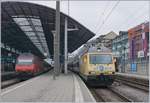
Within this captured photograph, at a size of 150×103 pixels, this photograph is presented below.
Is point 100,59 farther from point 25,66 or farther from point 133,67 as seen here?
point 133,67

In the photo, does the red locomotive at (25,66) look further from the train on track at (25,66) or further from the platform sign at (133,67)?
the platform sign at (133,67)

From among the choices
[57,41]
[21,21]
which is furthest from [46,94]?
[21,21]

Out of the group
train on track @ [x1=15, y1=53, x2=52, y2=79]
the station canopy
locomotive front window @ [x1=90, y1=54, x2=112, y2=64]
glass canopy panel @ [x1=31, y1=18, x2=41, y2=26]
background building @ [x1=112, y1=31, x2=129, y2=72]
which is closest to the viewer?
locomotive front window @ [x1=90, y1=54, x2=112, y2=64]

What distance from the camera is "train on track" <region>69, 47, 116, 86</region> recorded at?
23.9 m

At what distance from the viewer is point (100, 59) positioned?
81.4ft

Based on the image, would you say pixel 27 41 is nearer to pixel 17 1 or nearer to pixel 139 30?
pixel 139 30

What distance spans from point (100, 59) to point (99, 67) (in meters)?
0.71

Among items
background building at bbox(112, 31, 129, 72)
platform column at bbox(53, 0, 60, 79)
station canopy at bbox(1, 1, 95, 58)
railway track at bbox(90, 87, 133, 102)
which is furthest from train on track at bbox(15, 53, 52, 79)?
background building at bbox(112, 31, 129, 72)

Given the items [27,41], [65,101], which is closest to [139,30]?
[27,41]

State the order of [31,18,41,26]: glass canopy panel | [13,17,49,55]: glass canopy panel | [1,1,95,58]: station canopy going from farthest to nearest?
[31,18,41,26]: glass canopy panel < [13,17,49,55]: glass canopy panel < [1,1,95,58]: station canopy

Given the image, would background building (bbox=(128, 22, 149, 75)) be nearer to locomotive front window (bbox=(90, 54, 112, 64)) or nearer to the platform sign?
the platform sign

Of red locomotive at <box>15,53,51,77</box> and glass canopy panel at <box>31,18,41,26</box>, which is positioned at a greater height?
glass canopy panel at <box>31,18,41,26</box>

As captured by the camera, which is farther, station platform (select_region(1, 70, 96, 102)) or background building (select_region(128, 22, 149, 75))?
background building (select_region(128, 22, 149, 75))

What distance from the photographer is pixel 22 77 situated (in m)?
38.7
